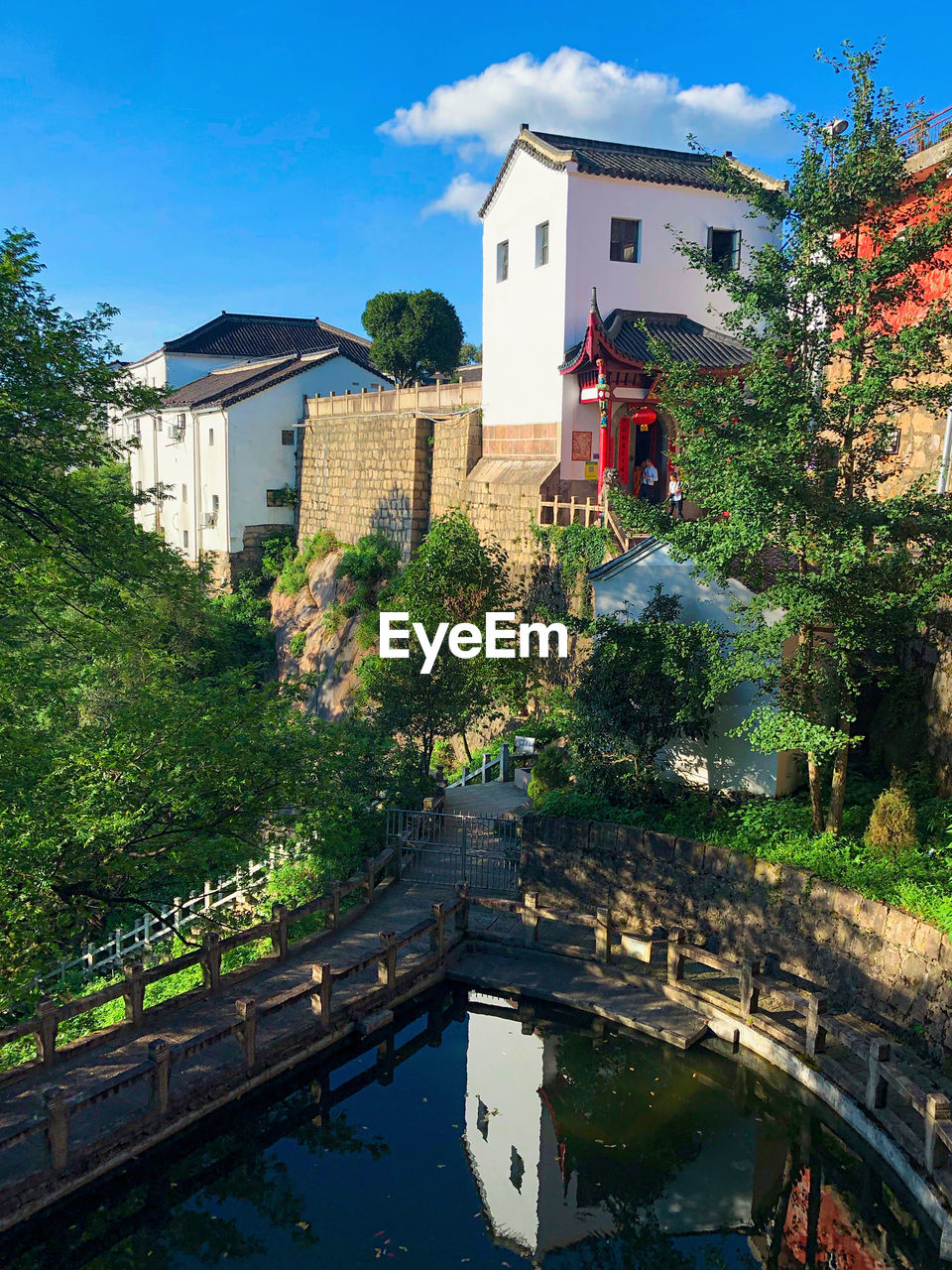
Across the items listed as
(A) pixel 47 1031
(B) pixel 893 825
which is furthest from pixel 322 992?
(B) pixel 893 825

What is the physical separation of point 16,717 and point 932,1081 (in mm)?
10938

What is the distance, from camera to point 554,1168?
9883mm

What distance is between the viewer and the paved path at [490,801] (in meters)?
17.5

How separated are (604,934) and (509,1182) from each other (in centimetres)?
421

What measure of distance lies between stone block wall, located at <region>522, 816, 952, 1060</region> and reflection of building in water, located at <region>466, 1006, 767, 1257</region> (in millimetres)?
2147

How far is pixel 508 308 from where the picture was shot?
24891 mm

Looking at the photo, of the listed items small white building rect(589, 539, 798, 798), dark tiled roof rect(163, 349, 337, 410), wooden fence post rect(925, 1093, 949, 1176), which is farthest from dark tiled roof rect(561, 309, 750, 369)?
dark tiled roof rect(163, 349, 337, 410)

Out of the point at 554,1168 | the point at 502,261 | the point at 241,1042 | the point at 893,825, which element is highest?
the point at 502,261

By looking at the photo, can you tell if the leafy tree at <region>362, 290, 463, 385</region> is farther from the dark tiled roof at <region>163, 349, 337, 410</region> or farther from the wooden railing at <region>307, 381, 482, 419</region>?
the wooden railing at <region>307, 381, 482, 419</region>

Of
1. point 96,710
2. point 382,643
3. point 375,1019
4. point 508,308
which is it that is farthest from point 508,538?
point 375,1019

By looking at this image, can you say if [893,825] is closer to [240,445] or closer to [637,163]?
[637,163]

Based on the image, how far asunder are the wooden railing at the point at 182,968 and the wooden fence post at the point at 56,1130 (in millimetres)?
1502

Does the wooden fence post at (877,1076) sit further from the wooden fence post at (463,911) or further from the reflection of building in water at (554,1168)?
the wooden fence post at (463,911)

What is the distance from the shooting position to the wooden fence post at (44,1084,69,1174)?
28.6ft
